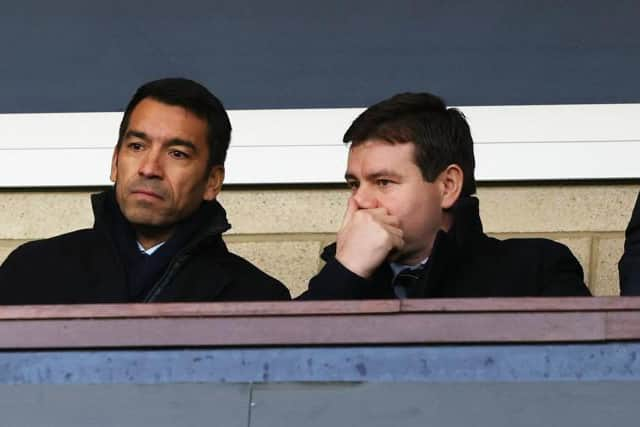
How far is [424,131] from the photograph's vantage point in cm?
444

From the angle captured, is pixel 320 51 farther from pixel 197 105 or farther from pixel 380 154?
pixel 380 154

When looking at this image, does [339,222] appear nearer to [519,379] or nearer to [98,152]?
[98,152]

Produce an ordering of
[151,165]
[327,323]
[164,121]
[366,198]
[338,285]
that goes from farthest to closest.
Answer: [164,121], [151,165], [366,198], [338,285], [327,323]

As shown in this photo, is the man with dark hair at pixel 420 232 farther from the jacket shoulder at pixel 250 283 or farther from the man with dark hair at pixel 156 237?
the man with dark hair at pixel 156 237

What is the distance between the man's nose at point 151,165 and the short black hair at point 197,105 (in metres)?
0.14

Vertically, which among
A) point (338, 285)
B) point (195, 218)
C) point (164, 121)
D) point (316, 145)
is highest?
point (316, 145)

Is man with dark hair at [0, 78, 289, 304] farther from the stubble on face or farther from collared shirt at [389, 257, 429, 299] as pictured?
collared shirt at [389, 257, 429, 299]

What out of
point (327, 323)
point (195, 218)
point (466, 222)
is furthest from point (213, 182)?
point (327, 323)

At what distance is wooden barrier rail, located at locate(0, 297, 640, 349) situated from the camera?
10.6 ft

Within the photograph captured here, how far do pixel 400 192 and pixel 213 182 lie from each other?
0.49 metres

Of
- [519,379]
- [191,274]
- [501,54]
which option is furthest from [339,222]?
Answer: [519,379]

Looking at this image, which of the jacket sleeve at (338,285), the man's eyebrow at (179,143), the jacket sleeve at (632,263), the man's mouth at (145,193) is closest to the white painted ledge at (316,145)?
the man's eyebrow at (179,143)

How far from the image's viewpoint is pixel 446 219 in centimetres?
441

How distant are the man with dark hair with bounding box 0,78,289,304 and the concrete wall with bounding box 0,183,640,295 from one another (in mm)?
757
